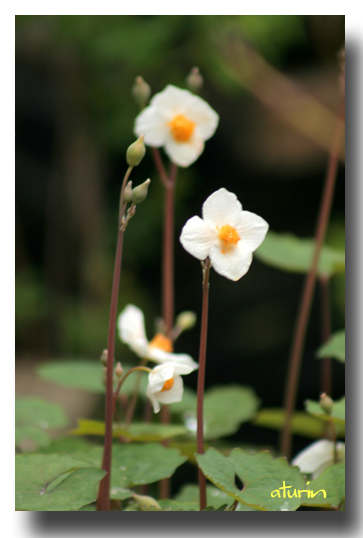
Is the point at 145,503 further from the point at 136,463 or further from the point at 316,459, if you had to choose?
the point at 316,459

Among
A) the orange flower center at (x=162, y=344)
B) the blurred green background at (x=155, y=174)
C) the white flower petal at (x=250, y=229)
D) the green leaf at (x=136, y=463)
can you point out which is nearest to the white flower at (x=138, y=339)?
the orange flower center at (x=162, y=344)

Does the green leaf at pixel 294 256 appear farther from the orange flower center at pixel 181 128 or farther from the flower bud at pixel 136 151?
the flower bud at pixel 136 151

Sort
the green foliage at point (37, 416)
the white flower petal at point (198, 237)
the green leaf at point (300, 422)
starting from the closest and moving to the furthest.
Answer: the white flower petal at point (198, 237), the green foliage at point (37, 416), the green leaf at point (300, 422)

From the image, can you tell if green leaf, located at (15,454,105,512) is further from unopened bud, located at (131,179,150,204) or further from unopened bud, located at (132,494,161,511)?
unopened bud, located at (131,179,150,204)


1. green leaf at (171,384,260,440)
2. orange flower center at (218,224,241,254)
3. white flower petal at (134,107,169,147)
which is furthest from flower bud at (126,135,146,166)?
green leaf at (171,384,260,440)
